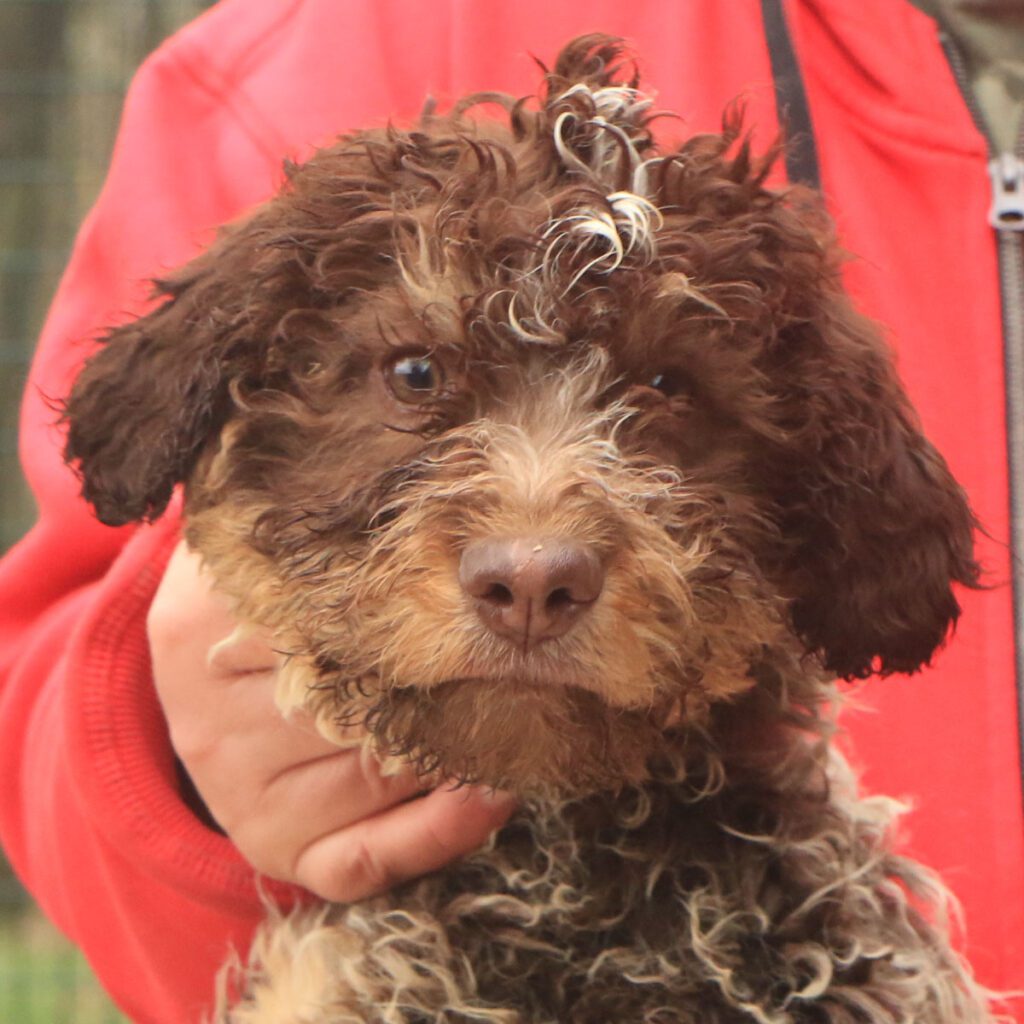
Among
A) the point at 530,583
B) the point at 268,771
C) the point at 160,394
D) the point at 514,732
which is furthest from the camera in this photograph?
the point at 268,771

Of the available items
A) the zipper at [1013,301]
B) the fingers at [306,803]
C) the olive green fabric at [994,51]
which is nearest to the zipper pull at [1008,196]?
the zipper at [1013,301]

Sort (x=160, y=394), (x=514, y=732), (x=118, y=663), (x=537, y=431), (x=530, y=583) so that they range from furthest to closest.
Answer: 1. (x=118, y=663)
2. (x=160, y=394)
3. (x=537, y=431)
4. (x=514, y=732)
5. (x=530, y=583)

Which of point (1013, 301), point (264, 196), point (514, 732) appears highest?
point (264, 196)

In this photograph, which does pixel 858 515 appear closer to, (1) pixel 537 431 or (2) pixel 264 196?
(1) pixel 537 431

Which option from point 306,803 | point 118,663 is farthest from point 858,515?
point 118,663

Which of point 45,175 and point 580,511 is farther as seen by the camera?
point 45,175

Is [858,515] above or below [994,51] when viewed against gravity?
below

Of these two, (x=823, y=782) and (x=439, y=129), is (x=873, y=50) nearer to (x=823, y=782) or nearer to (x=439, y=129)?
(x=439, y=129)
